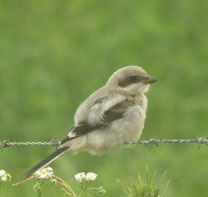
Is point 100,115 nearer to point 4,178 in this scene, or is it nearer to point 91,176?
point 91,176

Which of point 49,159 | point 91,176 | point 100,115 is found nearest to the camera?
point 91,176

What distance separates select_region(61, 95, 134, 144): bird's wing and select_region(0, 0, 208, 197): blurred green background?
4.64 feet

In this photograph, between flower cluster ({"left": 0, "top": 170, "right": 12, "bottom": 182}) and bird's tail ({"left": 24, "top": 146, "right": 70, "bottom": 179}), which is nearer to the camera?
flower cluster ({"left": 0, "top": 170, "right": 12, "bottom": 182})

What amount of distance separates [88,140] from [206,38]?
5.60 metres

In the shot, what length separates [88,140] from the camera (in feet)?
22.8

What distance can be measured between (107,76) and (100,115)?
4.41 meters

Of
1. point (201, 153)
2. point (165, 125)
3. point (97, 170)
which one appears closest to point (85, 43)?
point (165, 125)

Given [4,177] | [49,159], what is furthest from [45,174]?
[49,159]

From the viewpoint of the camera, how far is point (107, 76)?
1125cm

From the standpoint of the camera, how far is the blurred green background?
9016 millimetres

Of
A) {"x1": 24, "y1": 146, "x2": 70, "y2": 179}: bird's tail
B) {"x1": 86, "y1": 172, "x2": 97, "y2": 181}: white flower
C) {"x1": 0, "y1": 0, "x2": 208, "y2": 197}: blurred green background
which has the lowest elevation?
{"x1": 86, "y1": 172, "x2": 97, "y2": 181}: white flower

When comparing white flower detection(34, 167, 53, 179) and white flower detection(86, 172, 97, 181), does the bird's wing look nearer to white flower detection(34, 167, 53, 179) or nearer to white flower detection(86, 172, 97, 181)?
white flower detection(34, 167, 53, 179)

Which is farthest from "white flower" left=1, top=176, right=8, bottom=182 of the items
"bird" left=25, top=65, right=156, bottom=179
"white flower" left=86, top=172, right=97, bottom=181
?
"bird" left=25, top=65, right=156, bottom=179

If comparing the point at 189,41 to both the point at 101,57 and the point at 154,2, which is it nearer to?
the point at 154,2
